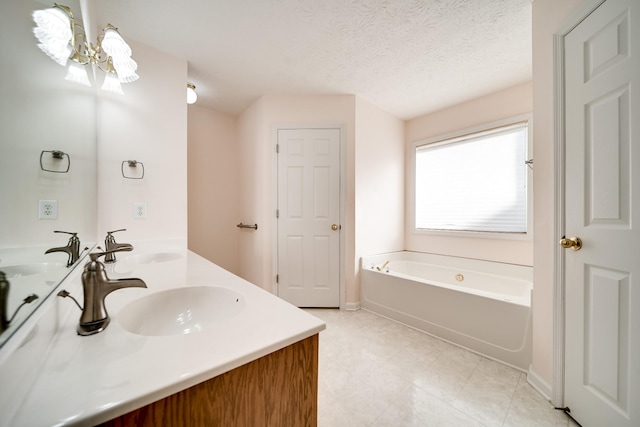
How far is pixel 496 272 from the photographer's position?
2.38 meters

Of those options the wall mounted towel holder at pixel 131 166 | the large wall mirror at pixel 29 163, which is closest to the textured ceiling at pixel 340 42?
the wall mounted towel holder at pixel 131 166

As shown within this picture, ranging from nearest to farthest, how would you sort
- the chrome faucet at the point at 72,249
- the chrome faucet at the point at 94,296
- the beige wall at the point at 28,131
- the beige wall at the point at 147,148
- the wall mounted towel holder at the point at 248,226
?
the beige wall at the point at 28,131 < the chrome faucet at the point at 94,296 < the chrome faucet at the point at 72,249 < the beige wall at the point at 147,148 < the wall mounted towel holder at the point at 248,226

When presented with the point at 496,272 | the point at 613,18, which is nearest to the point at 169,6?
the point at 613,18

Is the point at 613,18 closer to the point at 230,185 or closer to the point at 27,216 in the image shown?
the point at 27,216

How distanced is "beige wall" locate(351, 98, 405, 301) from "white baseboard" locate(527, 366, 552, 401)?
1.47 metres

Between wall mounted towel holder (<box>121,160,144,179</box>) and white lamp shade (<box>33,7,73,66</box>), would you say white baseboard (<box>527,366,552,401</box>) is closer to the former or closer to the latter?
white lamp shade (<box>33,7,73,66</box>)

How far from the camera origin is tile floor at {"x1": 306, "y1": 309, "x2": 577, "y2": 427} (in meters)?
1.20

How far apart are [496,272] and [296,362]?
259 centimetres

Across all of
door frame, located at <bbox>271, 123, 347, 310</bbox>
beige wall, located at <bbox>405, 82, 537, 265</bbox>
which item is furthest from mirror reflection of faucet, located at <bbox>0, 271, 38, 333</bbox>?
beige wall, located at <bbox>405, 82, 537, 265</bbox>

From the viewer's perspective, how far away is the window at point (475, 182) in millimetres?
2342

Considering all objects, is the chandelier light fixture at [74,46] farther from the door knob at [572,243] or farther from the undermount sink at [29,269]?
the door knob at [572,243]

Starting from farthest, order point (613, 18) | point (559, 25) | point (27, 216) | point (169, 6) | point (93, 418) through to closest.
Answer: point (169, 6), point (559, 25), point (613, 18), point (27, 216), point (93, 418)

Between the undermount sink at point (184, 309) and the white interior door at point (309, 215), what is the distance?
177 centimetres

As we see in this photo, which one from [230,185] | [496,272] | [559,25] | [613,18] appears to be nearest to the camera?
[613,18]
